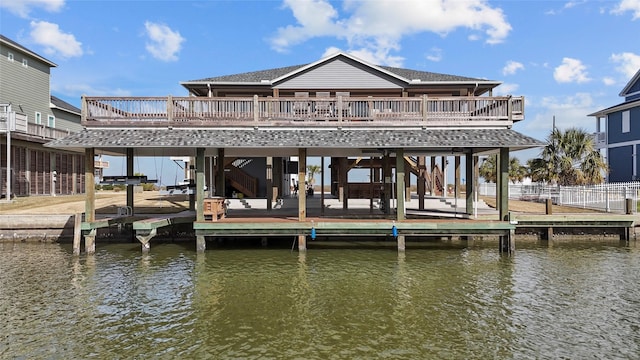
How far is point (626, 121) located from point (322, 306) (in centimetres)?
3621

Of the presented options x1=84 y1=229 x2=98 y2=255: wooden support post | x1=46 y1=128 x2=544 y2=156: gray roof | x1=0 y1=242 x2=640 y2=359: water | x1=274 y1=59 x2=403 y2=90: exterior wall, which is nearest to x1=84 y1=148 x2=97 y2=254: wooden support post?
x1=84 y1=229 x2=98 y2=255: wooden support post

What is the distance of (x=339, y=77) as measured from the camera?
24594 mm

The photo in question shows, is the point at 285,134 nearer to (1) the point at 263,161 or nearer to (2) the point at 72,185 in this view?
(1) the point at 263,161

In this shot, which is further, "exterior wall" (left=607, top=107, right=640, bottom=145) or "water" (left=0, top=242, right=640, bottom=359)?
"exterior wall" (left=607, top=107, right=640, bottom=145)

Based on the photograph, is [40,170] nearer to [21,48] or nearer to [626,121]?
[21,48]

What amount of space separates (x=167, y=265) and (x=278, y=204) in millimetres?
10461

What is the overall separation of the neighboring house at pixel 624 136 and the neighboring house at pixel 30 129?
4281 centimetres

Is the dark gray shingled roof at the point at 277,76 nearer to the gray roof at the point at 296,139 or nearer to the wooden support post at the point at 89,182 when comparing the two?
the gray roof at the point at 296,139

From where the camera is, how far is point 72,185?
3191 cm

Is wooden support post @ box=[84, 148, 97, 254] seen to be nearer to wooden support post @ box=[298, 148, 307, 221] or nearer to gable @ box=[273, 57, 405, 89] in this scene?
wooden support post @ box=[298, 148, 307, 221]

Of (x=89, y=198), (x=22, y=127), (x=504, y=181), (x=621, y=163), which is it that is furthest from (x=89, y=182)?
(x=621, y=163)

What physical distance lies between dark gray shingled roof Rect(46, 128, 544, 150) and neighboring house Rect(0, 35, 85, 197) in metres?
12.3

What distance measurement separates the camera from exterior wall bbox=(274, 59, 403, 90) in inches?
960

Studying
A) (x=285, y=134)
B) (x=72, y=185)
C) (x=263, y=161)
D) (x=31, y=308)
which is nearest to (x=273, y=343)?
(x=31, y=308)
